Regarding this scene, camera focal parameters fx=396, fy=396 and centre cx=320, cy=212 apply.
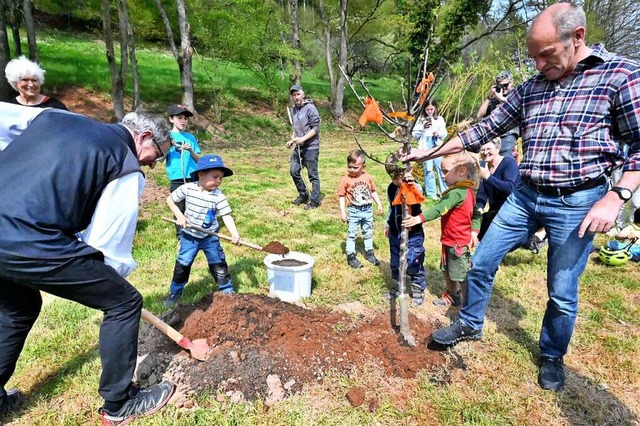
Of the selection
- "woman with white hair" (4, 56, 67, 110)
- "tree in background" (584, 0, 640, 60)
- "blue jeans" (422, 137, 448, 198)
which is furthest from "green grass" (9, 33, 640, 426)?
"tree in background" (584, 0, 640, 60)

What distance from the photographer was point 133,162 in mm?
2135

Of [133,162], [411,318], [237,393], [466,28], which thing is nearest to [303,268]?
[411,318]

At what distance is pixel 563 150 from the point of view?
234cm

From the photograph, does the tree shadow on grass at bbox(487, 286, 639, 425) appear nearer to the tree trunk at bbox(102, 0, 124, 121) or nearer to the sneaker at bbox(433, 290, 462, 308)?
the sneaker at bbox(433, 290, 462, 308)

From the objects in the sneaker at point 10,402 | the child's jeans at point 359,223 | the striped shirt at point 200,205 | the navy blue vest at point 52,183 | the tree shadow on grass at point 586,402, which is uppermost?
the navy blue vest at point 52,183

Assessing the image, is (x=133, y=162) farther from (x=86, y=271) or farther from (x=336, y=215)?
(x=336, y=215)

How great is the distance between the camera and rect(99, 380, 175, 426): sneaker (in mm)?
2408

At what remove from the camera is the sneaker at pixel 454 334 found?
10.0ft

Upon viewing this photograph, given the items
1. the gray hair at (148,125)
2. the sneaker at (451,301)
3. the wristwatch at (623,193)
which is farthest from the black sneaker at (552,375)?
the gray hair at (148,125)

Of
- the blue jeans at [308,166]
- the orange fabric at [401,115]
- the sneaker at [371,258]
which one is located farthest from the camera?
the blue jeans at [308,166]

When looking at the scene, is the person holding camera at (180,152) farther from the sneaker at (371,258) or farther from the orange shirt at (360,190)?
the sneaker at (371,258)

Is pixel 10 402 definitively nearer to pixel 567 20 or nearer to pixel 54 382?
pixel 54 382

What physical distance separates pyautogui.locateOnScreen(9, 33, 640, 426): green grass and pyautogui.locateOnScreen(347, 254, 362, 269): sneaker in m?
0.12

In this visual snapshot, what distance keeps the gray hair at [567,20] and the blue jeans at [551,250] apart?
903 mm
